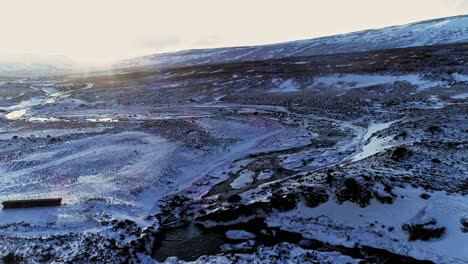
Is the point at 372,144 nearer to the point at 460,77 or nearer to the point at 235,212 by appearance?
the point at 235,212

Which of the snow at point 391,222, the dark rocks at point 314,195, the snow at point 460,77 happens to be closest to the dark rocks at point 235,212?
the snow at point 391,222

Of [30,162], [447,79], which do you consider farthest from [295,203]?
[447,79]

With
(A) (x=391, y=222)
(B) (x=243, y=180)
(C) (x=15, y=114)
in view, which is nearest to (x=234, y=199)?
(B) (x=243, y=180)

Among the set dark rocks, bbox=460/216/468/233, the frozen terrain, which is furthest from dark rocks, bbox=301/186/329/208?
dark rocks, bbox=460/216/468/233

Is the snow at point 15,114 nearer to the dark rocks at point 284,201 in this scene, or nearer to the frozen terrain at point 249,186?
the frozen terrain at point 249,186

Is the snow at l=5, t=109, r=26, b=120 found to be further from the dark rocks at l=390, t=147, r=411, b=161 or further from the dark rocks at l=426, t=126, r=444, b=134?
the dark rocks at l=426, t=126, r=444, b=134
